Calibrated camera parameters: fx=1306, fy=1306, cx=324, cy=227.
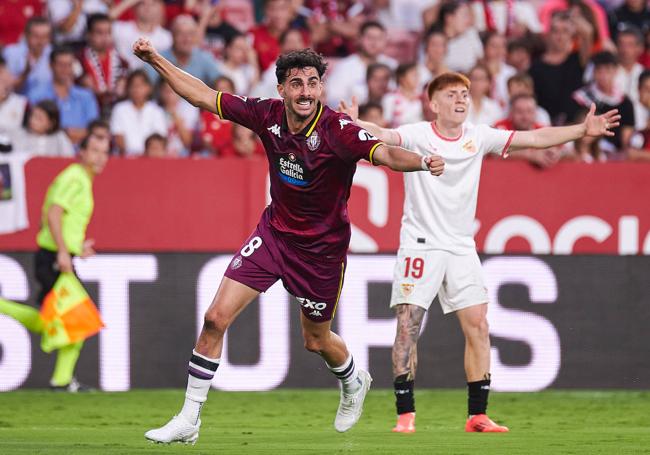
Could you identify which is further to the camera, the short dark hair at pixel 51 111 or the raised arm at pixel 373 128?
the short dark hair at pixel 51 111

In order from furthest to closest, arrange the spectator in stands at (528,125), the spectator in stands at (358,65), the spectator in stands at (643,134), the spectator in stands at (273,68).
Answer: the spectator in stands at (358,65) < the spectator in stands at (273,68) < the spectator in stands at (643,134) < the spectator in stands at (528,125)

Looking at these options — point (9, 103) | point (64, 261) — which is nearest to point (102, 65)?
point (9, 103)

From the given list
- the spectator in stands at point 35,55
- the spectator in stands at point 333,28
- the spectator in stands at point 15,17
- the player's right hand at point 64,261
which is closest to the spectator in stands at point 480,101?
the spectator in stands at point 333,28

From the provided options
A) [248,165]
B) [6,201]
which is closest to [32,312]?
[6,201]

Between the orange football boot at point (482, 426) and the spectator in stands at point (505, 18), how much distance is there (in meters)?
8.47

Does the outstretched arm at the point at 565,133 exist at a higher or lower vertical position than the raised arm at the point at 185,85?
lower

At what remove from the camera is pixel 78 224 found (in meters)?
12.0

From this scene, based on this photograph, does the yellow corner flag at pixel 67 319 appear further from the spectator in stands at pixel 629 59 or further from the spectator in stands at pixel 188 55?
the spectator in stands at pixel 629 59

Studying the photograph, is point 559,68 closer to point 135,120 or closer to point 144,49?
point 135,120

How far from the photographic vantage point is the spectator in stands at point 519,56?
16141 millimetres

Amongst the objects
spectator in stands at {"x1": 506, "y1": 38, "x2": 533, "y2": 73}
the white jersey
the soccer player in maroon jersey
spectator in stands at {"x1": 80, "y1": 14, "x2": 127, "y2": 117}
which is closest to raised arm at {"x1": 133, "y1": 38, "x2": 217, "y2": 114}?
the soccer player in maroon jersey

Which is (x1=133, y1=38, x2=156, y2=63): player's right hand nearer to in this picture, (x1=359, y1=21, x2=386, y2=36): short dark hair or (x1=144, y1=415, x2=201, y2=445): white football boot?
(x1=144, y1=415, x2=201, y2=445): white football boot

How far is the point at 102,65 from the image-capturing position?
1521 cm

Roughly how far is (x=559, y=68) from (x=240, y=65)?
383cm
